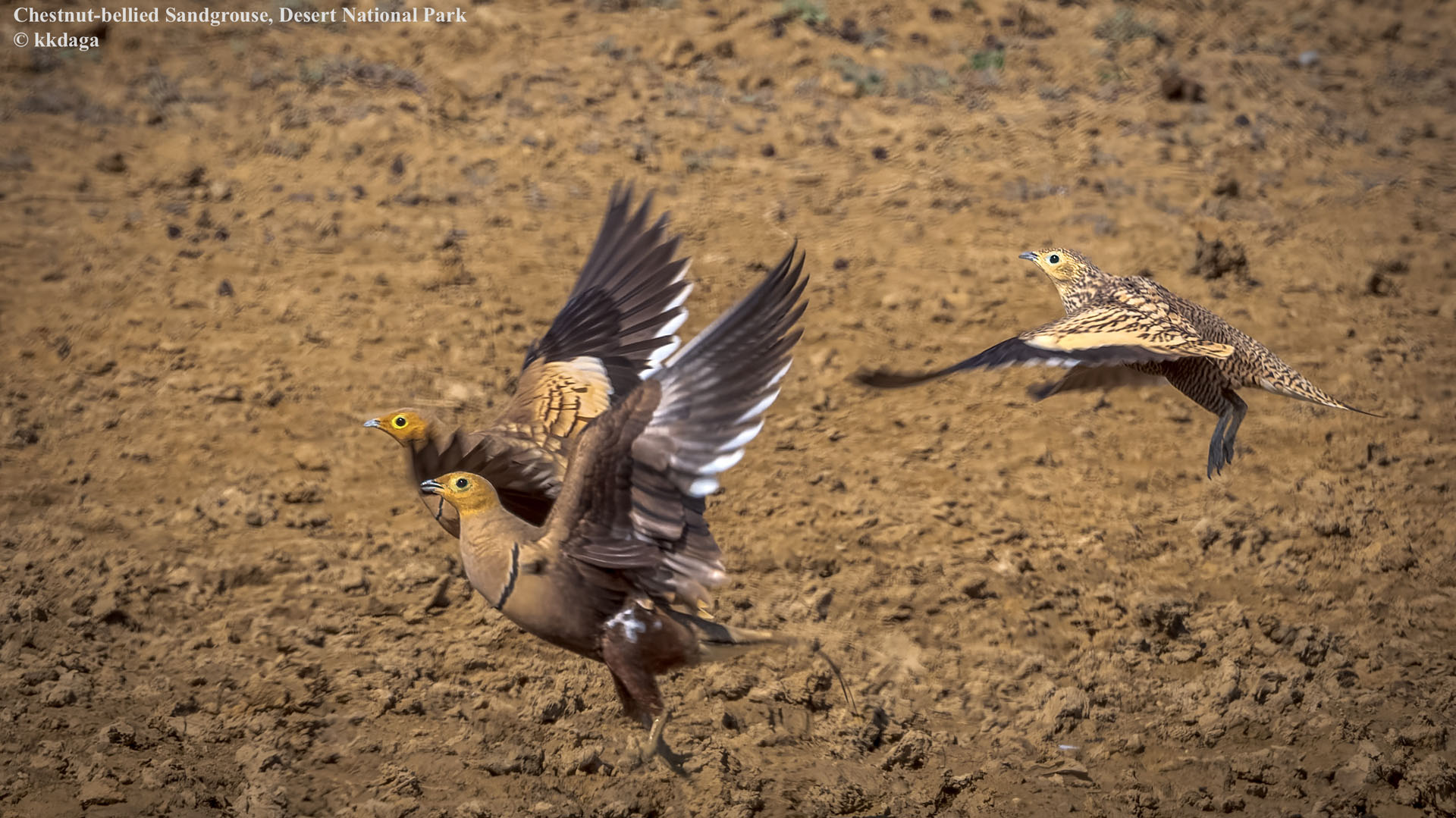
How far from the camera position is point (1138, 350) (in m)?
3.64

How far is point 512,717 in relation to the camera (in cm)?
482

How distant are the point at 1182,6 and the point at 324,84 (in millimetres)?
7322

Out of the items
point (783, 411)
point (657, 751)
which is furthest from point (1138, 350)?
point (783, 411)

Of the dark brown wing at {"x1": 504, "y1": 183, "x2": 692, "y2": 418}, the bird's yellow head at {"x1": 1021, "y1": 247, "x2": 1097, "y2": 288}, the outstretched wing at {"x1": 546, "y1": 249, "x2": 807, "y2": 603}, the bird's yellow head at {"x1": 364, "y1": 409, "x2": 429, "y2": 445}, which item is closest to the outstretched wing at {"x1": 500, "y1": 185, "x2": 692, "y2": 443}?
the dark brown wing at {"x1": 504, "y1": 183, "x2": 692, "y2": 418}

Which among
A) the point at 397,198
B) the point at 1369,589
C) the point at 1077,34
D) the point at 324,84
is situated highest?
the point at 1077,34

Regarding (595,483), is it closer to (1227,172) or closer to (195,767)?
(195,767)

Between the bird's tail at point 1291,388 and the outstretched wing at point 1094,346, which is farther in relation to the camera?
→ the bird's tail at point 1291,388

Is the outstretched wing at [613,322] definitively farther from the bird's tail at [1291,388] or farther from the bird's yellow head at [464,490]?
the bird's tail at [1291,388]

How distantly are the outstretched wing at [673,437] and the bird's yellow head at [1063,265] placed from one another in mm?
1376

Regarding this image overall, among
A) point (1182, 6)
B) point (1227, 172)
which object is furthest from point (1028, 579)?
point (1182, 6)

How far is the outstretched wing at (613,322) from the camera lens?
4.92m

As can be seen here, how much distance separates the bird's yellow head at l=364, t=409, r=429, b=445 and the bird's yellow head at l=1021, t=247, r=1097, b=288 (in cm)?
229

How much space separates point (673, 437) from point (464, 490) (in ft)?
2.14

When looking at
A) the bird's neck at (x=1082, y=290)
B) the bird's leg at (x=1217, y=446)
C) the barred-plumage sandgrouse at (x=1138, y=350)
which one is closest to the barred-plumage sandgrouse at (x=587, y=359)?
the barred-plumage sandgrouse at (x=1138, y=350)
